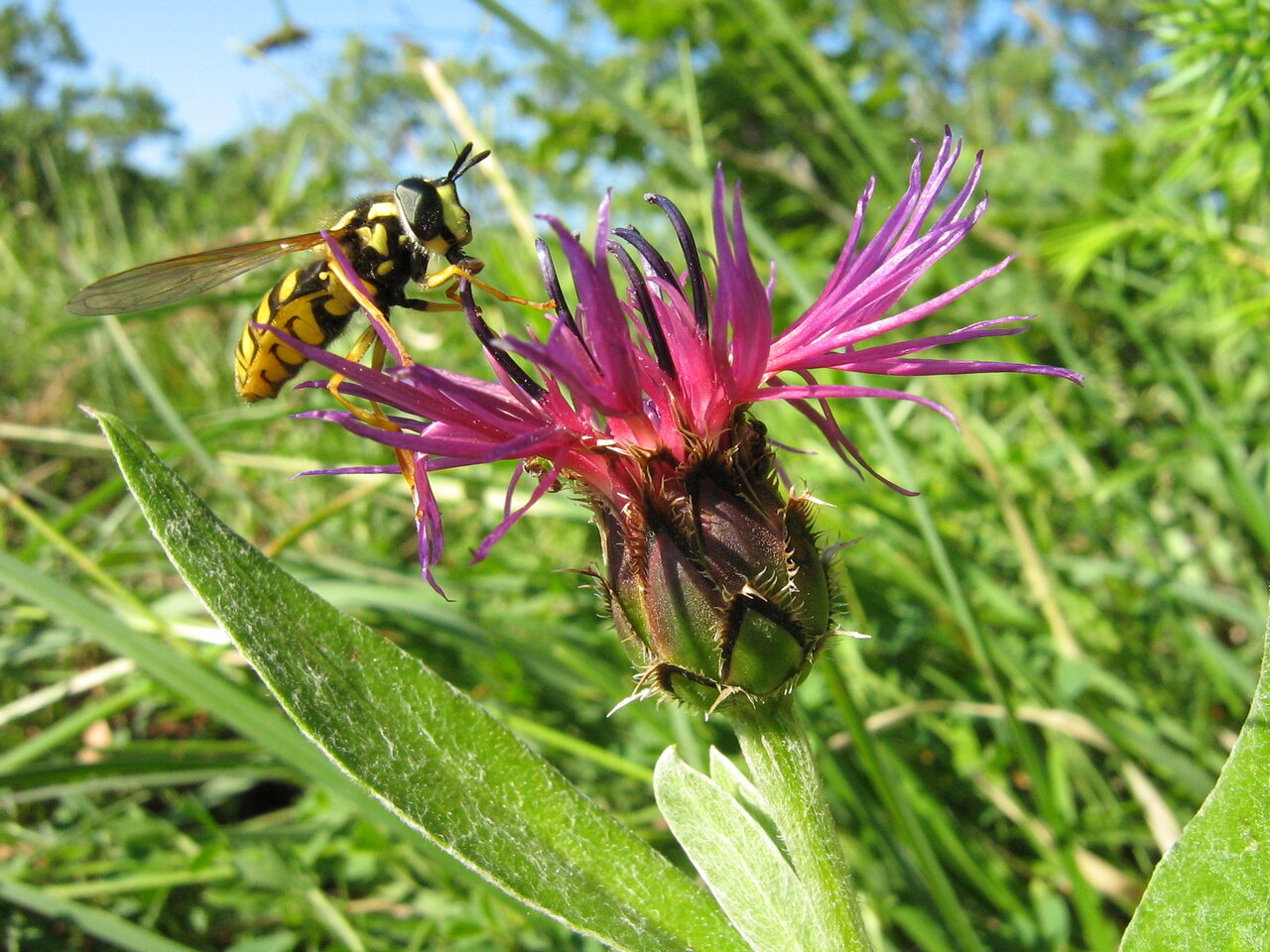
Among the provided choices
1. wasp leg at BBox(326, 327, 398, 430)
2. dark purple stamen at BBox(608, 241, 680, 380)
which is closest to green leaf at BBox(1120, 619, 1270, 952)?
dark purple stamen at BBox(608, 241, 680, 380)

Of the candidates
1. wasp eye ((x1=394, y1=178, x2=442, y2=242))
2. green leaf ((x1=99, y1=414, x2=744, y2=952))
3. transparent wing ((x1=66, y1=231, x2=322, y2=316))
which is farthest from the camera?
wasp eye ((x1=394, y1=178, x2=442, y2=242))

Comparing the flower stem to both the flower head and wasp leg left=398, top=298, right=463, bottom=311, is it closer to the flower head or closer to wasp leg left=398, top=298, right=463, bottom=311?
the flower head

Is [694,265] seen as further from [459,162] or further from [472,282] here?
[459,162]

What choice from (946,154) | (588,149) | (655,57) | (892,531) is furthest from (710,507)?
(655,57)

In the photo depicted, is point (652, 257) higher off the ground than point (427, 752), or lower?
higher

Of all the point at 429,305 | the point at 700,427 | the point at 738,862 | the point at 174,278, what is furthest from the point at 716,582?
the point at 174,278

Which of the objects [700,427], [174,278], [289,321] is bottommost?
[700,427]
